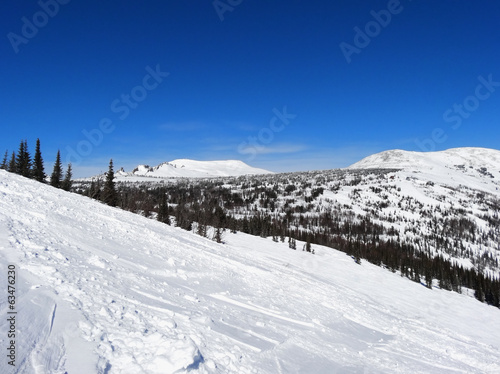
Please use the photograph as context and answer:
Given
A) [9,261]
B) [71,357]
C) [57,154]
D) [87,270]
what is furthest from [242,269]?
[57,154]

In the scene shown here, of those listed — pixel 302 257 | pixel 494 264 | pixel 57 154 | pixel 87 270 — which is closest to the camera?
pixel 87 270

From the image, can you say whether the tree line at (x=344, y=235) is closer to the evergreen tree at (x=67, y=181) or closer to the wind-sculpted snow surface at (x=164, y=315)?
the evergreen tree at (x=67, y=181)

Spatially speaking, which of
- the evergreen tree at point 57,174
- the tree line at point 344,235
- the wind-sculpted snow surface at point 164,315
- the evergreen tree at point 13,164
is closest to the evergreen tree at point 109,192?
the tree line at point 344,235

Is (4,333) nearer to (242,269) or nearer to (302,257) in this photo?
(242,269)

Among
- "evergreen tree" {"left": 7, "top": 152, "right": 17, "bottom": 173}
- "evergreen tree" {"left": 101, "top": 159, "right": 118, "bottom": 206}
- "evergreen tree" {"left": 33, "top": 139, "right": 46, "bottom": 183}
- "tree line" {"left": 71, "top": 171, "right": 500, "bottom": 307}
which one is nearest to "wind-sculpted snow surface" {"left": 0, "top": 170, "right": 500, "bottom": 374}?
"tree line" {"left": 71, "top": 171, "right": 500, "bottom": 307}

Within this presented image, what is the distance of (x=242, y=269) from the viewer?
1880 cm

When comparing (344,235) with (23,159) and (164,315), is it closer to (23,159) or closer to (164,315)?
(23,159)

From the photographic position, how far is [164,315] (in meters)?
7.82

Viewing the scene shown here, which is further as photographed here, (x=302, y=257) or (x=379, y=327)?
(x=302, y=257)

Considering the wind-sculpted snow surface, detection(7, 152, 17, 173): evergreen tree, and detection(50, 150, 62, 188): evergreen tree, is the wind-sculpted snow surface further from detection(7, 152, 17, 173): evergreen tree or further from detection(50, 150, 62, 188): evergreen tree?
detection(7, 152, 17, 173): evergreen tree

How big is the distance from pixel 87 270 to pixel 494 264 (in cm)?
22335

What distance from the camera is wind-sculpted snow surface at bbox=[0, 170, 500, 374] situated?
5.48 metres

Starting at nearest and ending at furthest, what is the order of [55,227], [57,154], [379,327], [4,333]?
[4,333]
[55,227]
[379,327]
[57,154]

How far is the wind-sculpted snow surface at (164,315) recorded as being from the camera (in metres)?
5.48
